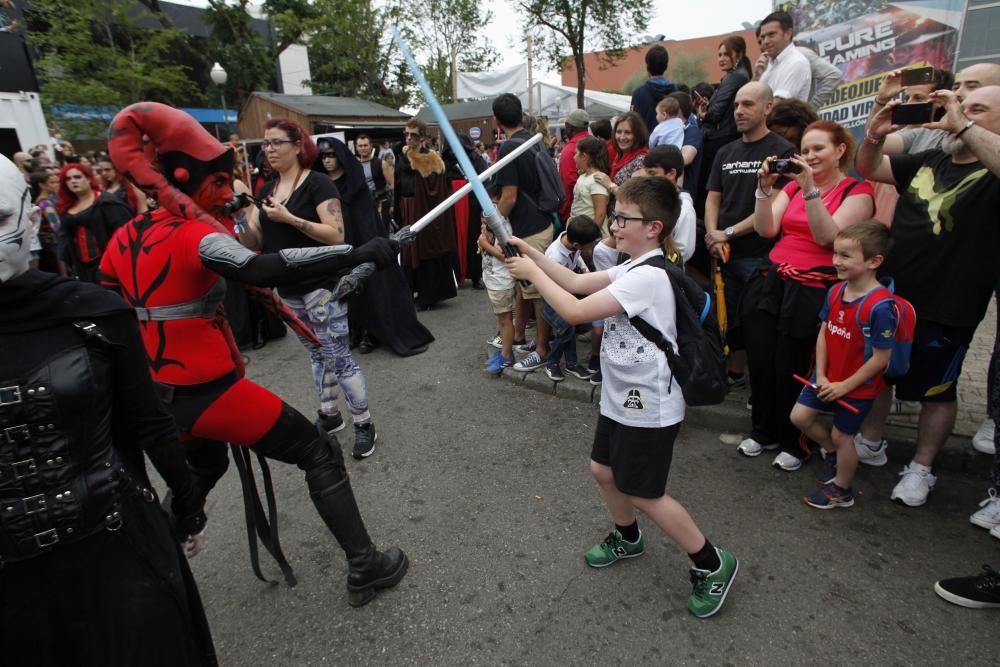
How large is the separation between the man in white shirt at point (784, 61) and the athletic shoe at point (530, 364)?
2811 millimetres

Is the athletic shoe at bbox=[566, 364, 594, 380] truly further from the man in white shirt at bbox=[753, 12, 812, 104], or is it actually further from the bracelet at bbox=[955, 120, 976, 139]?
the bracelet at bbox=[955, 120, 976, 139]

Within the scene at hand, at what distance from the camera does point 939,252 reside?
276cm

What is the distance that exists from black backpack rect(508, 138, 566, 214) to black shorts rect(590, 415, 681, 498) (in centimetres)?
272

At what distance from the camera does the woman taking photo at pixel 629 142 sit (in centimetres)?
462

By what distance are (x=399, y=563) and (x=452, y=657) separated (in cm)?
56

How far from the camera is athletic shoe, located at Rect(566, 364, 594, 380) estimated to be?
467 centimetres

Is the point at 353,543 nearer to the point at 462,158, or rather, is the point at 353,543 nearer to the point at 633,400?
the point at 633,400

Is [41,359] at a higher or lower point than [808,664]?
higher

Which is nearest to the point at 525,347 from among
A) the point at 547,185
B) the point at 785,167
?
the point at 547,185

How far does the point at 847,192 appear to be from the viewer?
306cm

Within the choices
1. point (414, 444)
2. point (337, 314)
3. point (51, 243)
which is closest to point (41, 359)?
point (337, 314)

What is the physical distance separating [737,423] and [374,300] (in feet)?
11.5

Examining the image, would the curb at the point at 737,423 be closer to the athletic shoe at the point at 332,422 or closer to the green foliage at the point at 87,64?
the athletic shoe at the point at 332,422

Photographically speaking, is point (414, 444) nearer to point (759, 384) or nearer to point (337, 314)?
point (337, 314)
